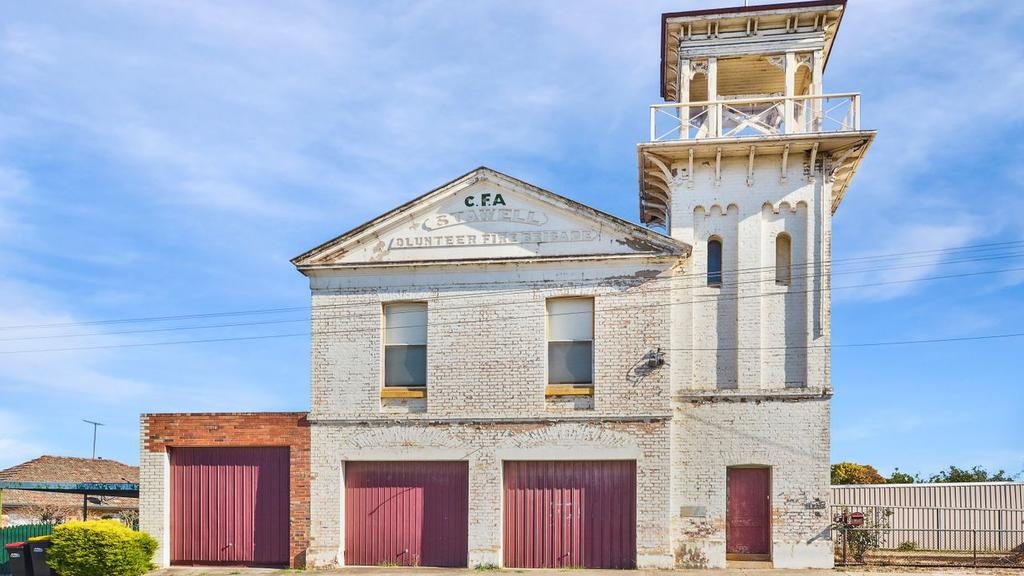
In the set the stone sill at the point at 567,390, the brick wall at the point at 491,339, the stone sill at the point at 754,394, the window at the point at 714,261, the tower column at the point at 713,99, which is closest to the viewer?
the stone sill at the point at 754,394

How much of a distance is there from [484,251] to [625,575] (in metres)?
7.17

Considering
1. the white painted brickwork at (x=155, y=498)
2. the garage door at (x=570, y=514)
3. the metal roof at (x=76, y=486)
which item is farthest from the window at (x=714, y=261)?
the metal roof at (x=76, y=486)

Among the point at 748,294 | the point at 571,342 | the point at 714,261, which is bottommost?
the point at 571,342

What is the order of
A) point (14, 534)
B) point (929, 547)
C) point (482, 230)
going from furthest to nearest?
point (14, 534) < point (929, 547) < point (482, 230)

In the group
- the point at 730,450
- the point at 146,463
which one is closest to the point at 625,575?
the point at 730,450

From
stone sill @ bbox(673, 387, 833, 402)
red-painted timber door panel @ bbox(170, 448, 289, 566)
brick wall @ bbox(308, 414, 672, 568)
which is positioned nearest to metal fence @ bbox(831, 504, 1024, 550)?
stone sill @ bbox(673, 387, 833, 402)

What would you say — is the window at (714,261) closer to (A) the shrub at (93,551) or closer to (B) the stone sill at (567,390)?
(B) the stone sill at (567,390)

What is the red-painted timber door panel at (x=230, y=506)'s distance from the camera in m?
22.2

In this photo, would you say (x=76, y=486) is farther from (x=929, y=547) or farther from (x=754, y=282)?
(x=929, y=547)

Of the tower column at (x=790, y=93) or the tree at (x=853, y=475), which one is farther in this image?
the tree at (x=853, y=475)

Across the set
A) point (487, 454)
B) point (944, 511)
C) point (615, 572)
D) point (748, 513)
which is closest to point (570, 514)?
point (615, 572)

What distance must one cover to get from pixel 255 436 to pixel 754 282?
36.4 ft

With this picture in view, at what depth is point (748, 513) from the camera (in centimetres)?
2134

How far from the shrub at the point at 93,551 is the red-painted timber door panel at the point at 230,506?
A: 4.21 ft
